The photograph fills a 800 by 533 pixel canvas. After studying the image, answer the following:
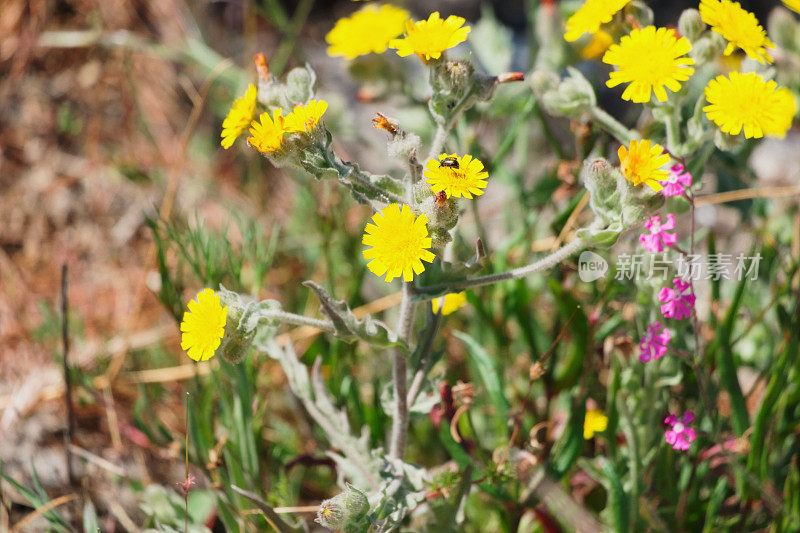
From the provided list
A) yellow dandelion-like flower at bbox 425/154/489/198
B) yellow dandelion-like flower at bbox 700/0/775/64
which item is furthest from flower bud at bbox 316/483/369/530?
yellow dandelion-like flower at bbox 700/0/775/64

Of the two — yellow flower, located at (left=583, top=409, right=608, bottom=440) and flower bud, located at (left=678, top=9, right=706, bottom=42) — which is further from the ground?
flower bud, located at (left=678, top=9, right=706, bottom=42)

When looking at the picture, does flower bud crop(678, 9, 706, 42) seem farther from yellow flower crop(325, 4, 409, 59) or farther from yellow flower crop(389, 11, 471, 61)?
yellow flower crop(325, 4, 409, 59)

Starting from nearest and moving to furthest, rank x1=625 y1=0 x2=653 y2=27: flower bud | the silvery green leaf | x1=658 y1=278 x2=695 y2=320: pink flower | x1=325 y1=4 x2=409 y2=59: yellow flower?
the silvery green leaf, x1=658 y1=278 x2=695 y2=320: pink flower, x1=625 y1=0 x2=653 y2=27: flower bud, x1=325 y1=4 x2=409 y2=59: yellow flower

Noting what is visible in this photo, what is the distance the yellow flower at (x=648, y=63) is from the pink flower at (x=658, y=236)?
0.23 m

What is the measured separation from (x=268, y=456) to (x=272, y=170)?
158cm

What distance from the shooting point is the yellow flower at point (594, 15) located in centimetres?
130

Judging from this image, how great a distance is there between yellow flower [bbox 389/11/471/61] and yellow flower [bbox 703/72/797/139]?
45cm

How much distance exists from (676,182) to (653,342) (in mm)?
311

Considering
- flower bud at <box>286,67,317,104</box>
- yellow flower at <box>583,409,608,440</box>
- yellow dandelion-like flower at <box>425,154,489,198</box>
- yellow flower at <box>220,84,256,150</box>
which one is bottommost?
yellow flower at <box>583,409,608,440</box>

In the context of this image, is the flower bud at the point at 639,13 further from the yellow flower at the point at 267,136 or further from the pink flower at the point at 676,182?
the yellow flower at the point at 267,136

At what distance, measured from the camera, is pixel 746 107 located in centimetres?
122

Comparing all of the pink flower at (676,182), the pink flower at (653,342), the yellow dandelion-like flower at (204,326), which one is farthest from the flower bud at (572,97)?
the yellow dandelion-like flower at (204,326)

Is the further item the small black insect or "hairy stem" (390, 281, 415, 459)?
"hairy stem" (390, 281, 415, 459)

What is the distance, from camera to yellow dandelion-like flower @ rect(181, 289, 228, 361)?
3.90 feet
